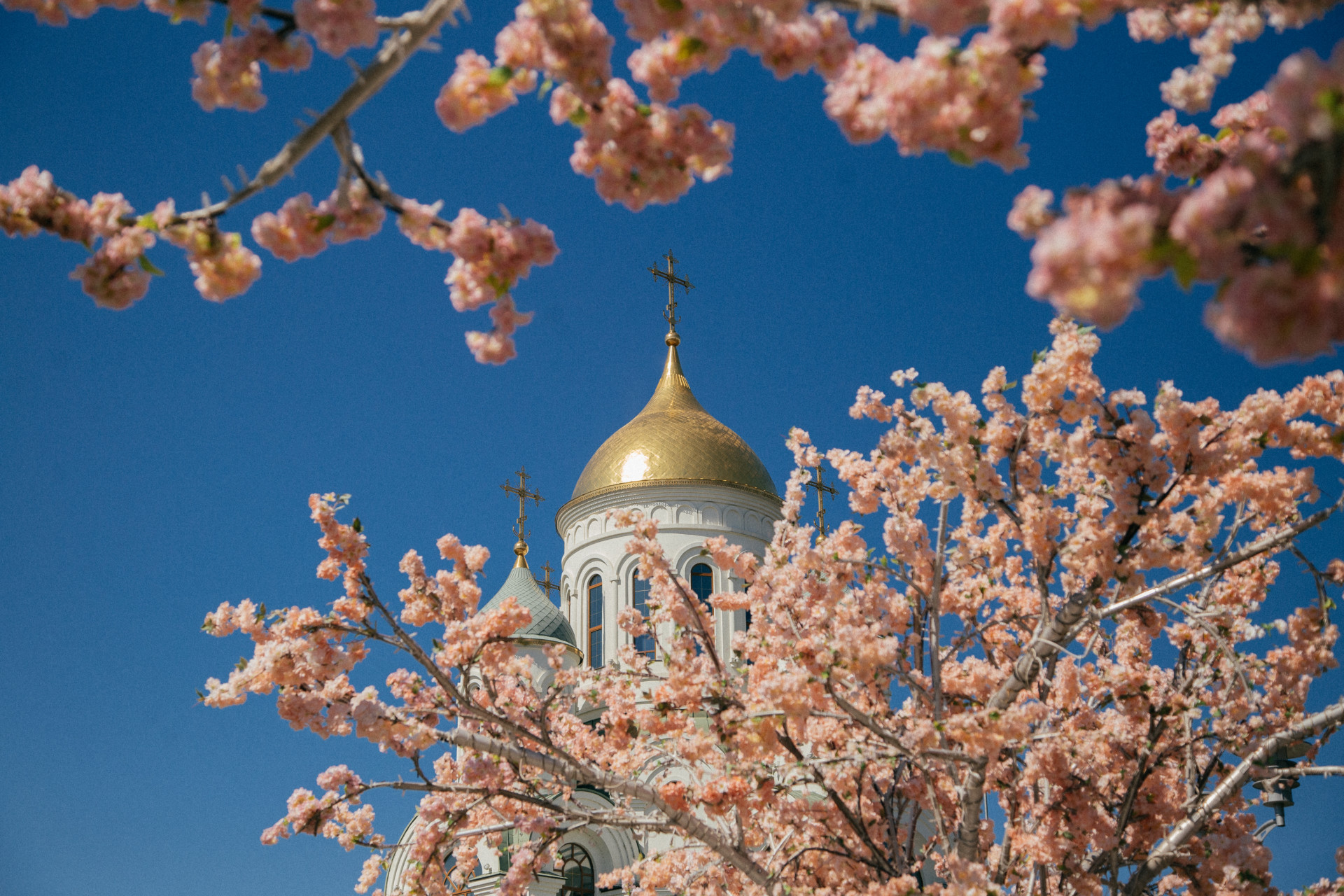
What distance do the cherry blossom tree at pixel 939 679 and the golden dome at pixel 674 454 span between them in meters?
12.9

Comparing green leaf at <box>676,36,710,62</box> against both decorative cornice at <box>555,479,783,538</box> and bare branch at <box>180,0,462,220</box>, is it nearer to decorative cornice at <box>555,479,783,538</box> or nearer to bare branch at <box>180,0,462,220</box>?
bare branch at <box>180,0,462,220</box>

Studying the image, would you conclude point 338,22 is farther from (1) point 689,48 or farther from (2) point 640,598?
(2) point 640,598

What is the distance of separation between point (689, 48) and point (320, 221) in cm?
160

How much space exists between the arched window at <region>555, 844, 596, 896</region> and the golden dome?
8.22 m

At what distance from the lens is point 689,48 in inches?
140

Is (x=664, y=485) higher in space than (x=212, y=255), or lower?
higher

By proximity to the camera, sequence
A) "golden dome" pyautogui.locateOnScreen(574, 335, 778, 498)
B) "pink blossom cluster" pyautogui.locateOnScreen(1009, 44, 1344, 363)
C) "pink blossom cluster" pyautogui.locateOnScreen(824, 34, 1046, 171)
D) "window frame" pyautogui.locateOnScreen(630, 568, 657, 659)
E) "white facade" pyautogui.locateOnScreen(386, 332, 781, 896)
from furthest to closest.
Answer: "golden dome" pyautogui.locateOnScreen(574, 335, 778, 498)
"white facade" pyautogui.locateOnScreen(386, 332, 781, 896)
"window frame" pyautogui.locateOnScreen(630, 568, 657, 659)
"pink blossom cluster" pyautogui.locateOnScreen(824, 34, 1046, 171)
"pink blossom cluster" pyautogui.locateOnScreen(1009, 44, 1344, 363)

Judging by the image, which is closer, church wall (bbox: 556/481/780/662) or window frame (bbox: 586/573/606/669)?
church wall (bbox: 556/481/780/662)

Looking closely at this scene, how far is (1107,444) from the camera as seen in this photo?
6664mm

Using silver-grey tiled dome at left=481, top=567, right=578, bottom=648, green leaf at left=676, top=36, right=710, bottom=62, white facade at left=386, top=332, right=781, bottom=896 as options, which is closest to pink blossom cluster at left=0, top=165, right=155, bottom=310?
green leaf at left=676, top=36, right=710, bottom=62

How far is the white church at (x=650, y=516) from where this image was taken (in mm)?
22438

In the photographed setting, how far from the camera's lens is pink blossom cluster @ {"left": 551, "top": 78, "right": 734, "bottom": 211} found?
372cm

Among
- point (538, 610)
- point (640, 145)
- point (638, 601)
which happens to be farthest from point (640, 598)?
point (640, 145)

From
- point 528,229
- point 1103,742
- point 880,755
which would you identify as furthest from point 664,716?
point 528,229
